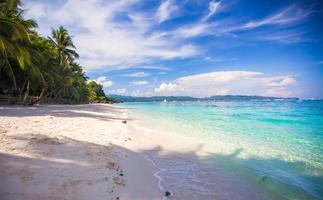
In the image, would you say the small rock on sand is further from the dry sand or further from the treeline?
the treeline

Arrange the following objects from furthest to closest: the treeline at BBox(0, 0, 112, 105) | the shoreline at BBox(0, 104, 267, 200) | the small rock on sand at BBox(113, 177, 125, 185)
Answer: the treeline at BBox(0, 0, 112, 105) → the small rock on sand at BBox(113, 177, 125, 185) → the shoreline at BBox(0, 104, 267, 200)

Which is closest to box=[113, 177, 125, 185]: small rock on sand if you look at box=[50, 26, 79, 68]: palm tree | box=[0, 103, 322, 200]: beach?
box=[0, 103, 322, 200]: beach

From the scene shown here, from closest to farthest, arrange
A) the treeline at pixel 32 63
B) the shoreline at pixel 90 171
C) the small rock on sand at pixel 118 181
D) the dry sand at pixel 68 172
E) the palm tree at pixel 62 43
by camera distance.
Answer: the dry sand at pixel 68 172, the shoreline at pixel 90 171, the small rock on sand at pixel 118 181, the treeline at pixel 32 63, the palm tree at pixel 62 43

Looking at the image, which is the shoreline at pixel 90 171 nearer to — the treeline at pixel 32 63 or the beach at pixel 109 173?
the beach at pixel 109 173

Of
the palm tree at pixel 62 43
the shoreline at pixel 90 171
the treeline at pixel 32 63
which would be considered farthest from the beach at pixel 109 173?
the palm tree at pixel 62 43

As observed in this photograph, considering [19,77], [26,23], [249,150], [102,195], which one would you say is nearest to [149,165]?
[102,195]

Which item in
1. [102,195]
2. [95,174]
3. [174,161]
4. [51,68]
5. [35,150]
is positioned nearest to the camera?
[102,195]

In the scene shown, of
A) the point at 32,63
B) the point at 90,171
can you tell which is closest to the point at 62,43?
the point at 32,63

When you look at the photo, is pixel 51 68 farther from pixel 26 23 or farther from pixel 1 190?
pixel 1 190

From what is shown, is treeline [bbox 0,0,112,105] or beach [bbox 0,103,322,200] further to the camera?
treeline [bbox 0,0,112,105]

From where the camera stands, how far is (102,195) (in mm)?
3326

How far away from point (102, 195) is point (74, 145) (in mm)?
3206

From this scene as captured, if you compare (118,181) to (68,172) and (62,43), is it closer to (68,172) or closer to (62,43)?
(68,172)

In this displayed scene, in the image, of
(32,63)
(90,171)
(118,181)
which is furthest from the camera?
(32,63)
